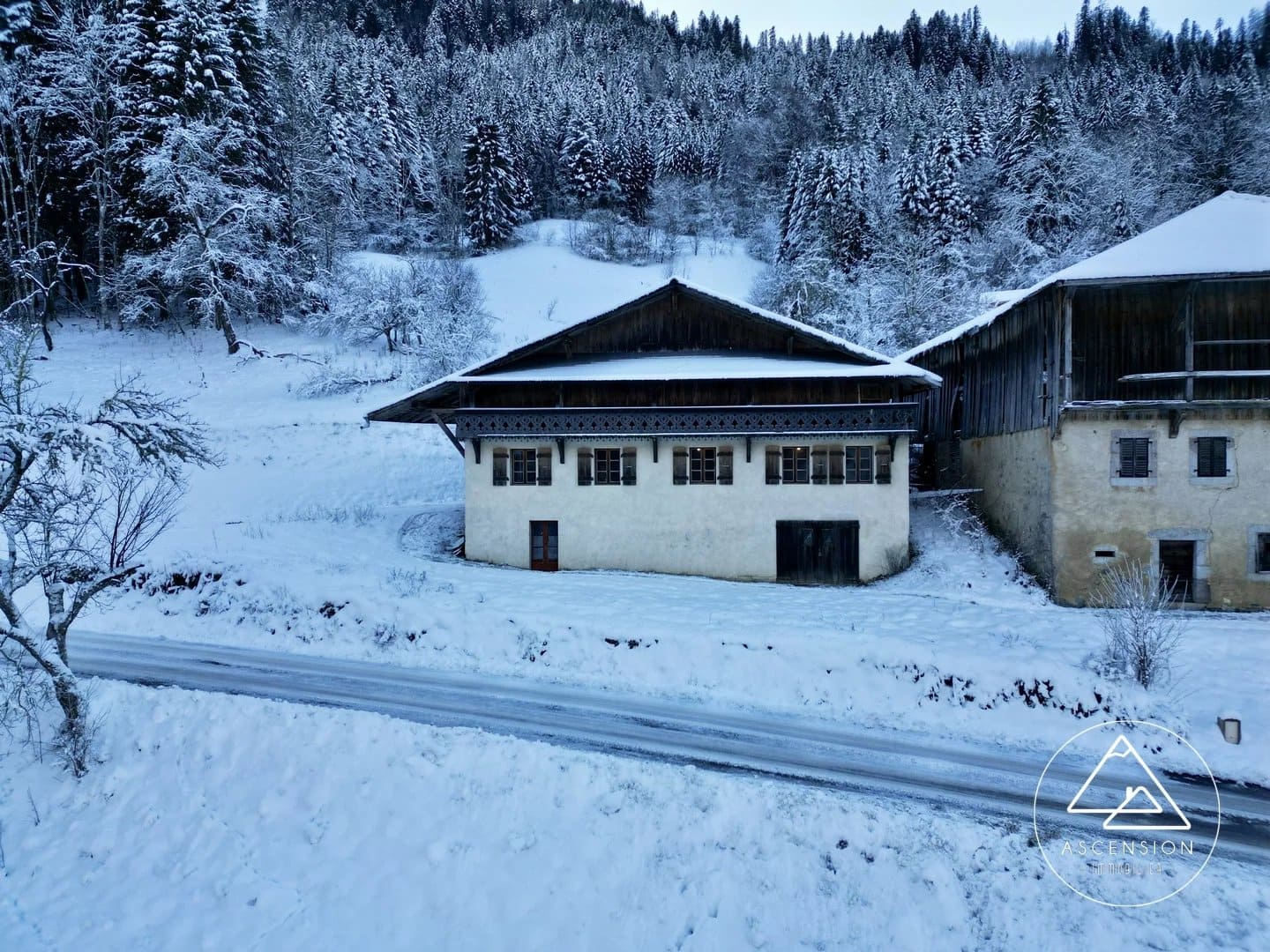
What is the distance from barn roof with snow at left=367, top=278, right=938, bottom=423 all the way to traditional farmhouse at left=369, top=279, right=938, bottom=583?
85mm

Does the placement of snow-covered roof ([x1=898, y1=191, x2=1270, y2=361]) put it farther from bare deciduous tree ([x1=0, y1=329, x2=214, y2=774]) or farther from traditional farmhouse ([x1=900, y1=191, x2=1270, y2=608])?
bare deciduous tree ([x1=0, y1=329, x2=214, y2=774])

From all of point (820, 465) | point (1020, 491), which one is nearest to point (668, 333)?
point (820, 465)

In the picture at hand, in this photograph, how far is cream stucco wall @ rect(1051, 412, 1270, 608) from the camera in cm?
1822

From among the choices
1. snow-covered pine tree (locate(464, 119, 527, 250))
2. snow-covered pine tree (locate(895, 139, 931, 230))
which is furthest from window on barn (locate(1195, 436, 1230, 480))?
snow-covered pine tree (locate(464, 119, 527, 250))

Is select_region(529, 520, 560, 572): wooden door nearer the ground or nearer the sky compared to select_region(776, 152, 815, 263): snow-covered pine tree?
nearer the ground

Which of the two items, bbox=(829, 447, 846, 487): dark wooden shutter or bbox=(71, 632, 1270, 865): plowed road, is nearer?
bbox=(71, 632, 1270, 865): plowed road

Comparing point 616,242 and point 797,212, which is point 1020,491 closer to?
point 797,212

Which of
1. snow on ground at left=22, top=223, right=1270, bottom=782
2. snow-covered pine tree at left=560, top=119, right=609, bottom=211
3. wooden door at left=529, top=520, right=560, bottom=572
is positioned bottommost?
snow on ground at left=22, top=223, right=1270, bottom=782

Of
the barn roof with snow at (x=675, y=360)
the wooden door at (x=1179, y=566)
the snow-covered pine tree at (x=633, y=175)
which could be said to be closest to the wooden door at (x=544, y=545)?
the barn roof with snow at (x=675, y=360)

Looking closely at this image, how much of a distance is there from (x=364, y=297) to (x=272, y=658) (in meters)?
33.2

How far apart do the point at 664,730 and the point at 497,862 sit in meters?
3.83

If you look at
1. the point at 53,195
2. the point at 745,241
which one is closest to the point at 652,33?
the point at 745,241

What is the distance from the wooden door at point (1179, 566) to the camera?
18500mm

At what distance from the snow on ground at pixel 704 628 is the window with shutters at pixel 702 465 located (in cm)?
353
